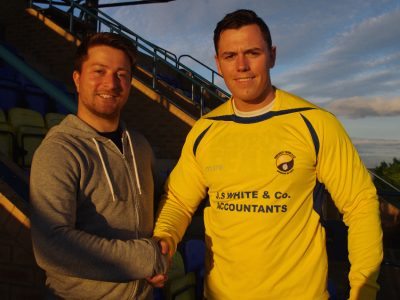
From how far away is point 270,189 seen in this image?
186 centimetres

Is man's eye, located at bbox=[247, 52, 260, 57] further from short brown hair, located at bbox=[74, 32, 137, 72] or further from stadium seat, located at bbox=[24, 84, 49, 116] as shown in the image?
stadium seat, located at bbox=[24, 84, 49, 116]

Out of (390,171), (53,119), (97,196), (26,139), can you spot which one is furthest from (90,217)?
(390,171)

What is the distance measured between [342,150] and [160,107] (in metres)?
7.12

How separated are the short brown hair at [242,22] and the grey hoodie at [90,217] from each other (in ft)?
2.56

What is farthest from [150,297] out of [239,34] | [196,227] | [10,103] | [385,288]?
[10,103]

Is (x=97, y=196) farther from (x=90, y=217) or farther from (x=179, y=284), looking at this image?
(x=179, y=284)

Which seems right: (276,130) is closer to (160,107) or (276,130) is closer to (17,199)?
(17,199)

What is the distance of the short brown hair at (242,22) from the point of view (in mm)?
1986

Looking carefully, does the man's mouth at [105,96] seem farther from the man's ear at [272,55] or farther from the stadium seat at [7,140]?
the stadium seat at [7,140]

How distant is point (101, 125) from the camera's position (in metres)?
1.98

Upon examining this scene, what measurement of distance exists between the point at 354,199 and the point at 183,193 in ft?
2.87

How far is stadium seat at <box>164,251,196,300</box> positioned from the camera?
249 centimetres

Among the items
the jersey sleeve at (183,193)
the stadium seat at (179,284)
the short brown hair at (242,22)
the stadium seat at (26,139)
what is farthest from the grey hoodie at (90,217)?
the stadium seat at (26,139)

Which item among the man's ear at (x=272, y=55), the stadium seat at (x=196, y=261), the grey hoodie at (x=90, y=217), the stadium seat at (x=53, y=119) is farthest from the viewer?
the stadium seat at (x=53, y=119)
